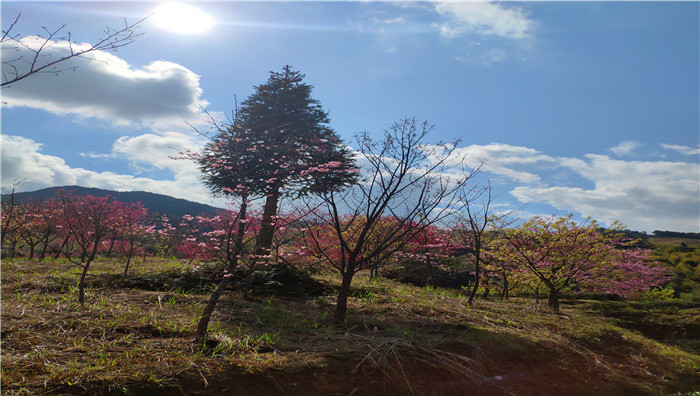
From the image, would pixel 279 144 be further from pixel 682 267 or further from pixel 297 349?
pixel 682 267

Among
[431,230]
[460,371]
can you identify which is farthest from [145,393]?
[431,230]

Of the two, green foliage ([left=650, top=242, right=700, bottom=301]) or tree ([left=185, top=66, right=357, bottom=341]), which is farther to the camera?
green foliage ([left=650, top=242, right=700, bottom=301])

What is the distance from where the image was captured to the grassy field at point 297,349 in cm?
318

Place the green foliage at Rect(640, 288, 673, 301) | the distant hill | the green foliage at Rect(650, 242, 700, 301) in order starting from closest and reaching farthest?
the green foliage at Rect(640, 288, 673, 301) < the green foliage at Rect(650, 242, 700, 301) < the distant hill

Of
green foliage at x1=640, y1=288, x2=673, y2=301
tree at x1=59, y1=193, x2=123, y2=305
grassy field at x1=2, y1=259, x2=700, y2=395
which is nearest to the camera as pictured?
grassy field at x1=2, y1=259, x2=700, y2=395

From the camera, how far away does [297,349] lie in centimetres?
410

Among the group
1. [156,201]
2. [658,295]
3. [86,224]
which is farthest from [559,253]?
[156,201]

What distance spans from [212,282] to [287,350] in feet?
14.9

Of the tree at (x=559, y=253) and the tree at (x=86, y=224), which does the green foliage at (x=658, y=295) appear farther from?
the tree at (x=86, y=224)

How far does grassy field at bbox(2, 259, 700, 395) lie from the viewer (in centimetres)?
318

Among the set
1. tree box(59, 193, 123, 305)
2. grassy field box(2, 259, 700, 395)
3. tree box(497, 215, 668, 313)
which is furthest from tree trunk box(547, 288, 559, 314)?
tree box(59, 193, 123, 305)

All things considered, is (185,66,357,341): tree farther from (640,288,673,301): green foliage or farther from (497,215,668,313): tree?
(640,288,673,301): green foliage

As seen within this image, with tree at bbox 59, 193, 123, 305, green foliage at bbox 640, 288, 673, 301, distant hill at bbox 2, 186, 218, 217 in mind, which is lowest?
green foliage at bbox 640, 288, 673, 301

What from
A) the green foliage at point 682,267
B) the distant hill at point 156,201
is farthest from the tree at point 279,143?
the distant hill at point 156,201
